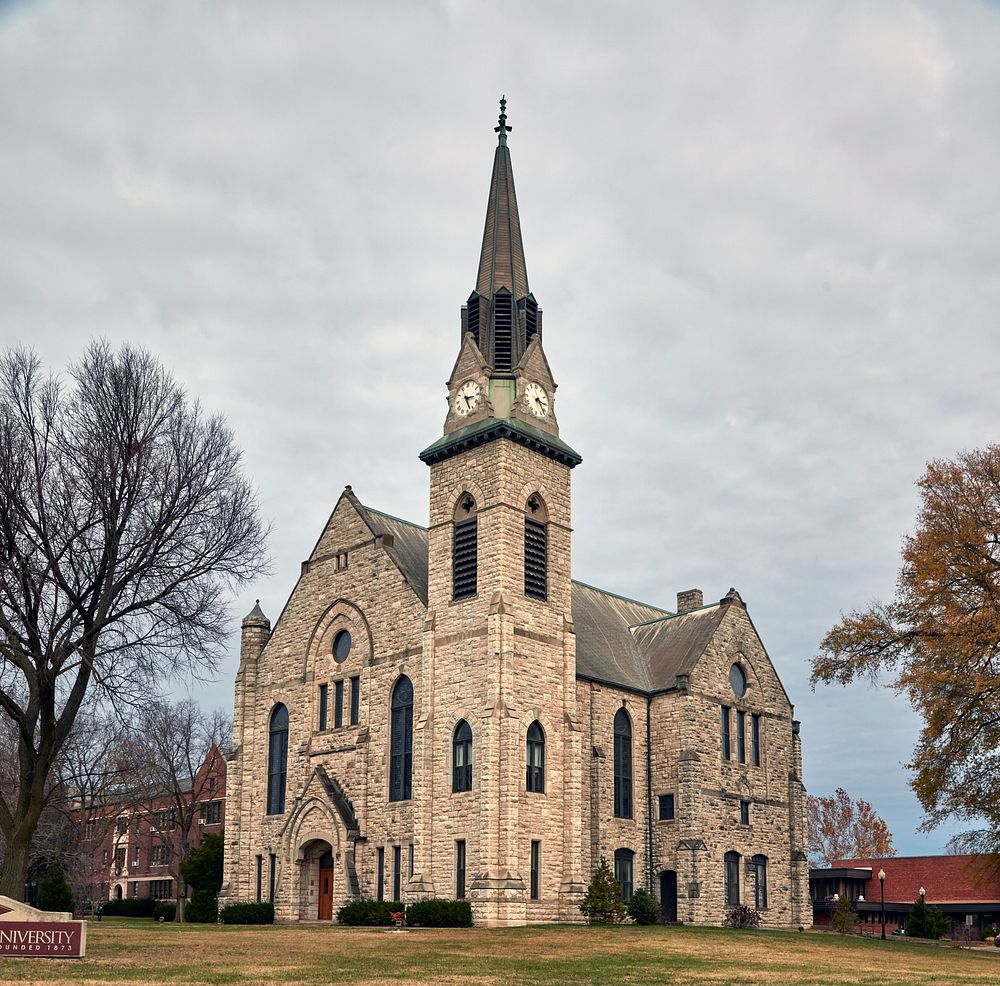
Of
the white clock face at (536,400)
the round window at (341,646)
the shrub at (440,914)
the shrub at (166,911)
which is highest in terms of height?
the white clock face at (536,400)

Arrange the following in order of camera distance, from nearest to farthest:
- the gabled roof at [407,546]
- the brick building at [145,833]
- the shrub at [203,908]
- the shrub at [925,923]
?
the gabled roof at [407,546] → the shrub at [925,923] → the shrub at [203,908] → the brick building at [145,833]

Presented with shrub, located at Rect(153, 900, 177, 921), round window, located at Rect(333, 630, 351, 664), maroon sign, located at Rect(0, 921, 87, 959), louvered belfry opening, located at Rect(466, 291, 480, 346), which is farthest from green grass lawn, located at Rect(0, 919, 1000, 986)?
shrub, located at Rect(153, 900, 177, 921)

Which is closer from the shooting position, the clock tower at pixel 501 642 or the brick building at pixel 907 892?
the clock tower at pixel 501 642

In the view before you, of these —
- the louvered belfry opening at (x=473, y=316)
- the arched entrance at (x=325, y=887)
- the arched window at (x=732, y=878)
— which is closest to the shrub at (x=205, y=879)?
the arched entrance at (x=325, y=887)

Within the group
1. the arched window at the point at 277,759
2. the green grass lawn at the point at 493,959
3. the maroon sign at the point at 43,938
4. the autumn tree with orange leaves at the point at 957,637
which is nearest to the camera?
the green grass lawn at the point at 493,959

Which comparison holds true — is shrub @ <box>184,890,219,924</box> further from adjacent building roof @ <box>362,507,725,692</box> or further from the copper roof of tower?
the copper roof of tower

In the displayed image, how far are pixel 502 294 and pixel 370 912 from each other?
2292 centimetres

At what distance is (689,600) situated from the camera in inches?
2207

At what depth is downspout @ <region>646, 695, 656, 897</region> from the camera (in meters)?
44.2

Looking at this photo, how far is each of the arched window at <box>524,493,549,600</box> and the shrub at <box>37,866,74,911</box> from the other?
3180 centimetres

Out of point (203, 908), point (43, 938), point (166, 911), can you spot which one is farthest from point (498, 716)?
point (166, 911)

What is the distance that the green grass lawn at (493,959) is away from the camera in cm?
1933

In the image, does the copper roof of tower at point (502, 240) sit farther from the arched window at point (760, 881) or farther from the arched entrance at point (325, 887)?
the arched window at point (760, 881)

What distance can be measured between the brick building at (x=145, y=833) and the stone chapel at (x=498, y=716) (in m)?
18.4
